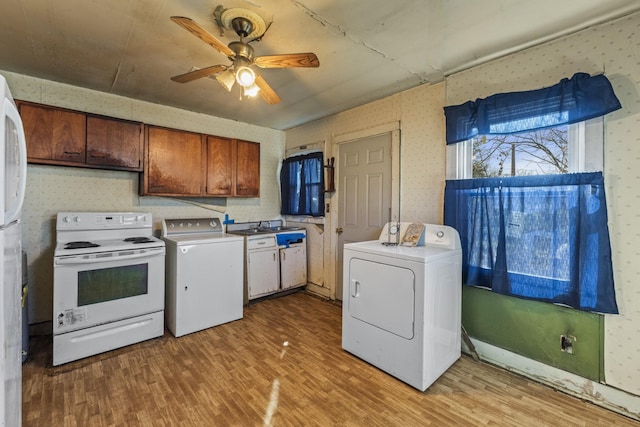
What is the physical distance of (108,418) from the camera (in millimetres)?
1724

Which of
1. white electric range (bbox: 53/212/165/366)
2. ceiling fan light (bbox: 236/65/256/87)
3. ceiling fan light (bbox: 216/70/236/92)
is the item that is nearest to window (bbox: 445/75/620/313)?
ceiling fan light (bbox: 236/65/256/87)

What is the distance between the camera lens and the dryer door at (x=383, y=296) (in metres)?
2.05

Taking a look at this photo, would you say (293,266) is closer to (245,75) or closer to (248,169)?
(248,169)

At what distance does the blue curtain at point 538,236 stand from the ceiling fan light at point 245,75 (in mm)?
1842

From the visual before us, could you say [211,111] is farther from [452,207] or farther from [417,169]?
[452,207]

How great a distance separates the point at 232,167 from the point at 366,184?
1751mm

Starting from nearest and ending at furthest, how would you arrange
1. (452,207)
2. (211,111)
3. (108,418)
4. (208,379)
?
1. (108,418)
2. (208,379)
3. (452,207)
4. (211,111)

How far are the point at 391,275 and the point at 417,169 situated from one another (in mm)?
1243

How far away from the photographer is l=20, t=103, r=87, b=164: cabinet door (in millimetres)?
2479

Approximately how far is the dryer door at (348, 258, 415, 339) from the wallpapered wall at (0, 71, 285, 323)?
7.79ft

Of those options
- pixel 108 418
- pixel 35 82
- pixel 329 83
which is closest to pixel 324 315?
pixel 108 418

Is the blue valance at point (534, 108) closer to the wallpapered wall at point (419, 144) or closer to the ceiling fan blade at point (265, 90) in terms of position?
the wallpapered wall at point (419, 144)

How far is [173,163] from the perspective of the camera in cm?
326

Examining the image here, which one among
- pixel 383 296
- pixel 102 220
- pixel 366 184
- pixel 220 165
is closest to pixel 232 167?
pixel 220 165
